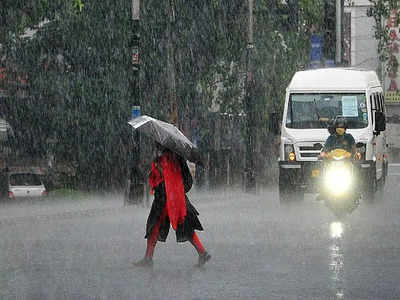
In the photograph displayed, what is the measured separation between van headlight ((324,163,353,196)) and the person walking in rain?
7.79m

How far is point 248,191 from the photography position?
29812mm

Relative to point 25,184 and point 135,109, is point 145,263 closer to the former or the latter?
point 135,109

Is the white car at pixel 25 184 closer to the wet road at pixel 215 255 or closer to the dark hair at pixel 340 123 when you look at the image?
the wet road at pixel 215 255

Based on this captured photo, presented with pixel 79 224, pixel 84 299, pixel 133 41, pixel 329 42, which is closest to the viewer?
pixel 84 299

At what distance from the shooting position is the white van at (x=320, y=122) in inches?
963

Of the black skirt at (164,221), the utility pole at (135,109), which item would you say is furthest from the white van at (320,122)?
the black skirt at (164,221)

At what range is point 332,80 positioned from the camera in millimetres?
25609

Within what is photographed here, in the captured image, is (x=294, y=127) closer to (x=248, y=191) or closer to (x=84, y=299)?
(x=248, y=191)

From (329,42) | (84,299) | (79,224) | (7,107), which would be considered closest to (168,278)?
(84,299)

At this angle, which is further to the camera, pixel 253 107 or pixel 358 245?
pixel 253 107

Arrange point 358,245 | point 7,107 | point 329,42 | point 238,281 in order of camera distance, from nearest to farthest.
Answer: point 238,281, point 358,245, point 7,107, point 329,42

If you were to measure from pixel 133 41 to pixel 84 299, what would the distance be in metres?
14.2

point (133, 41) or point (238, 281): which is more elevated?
point (133, 41)

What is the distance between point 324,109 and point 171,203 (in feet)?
40.0
